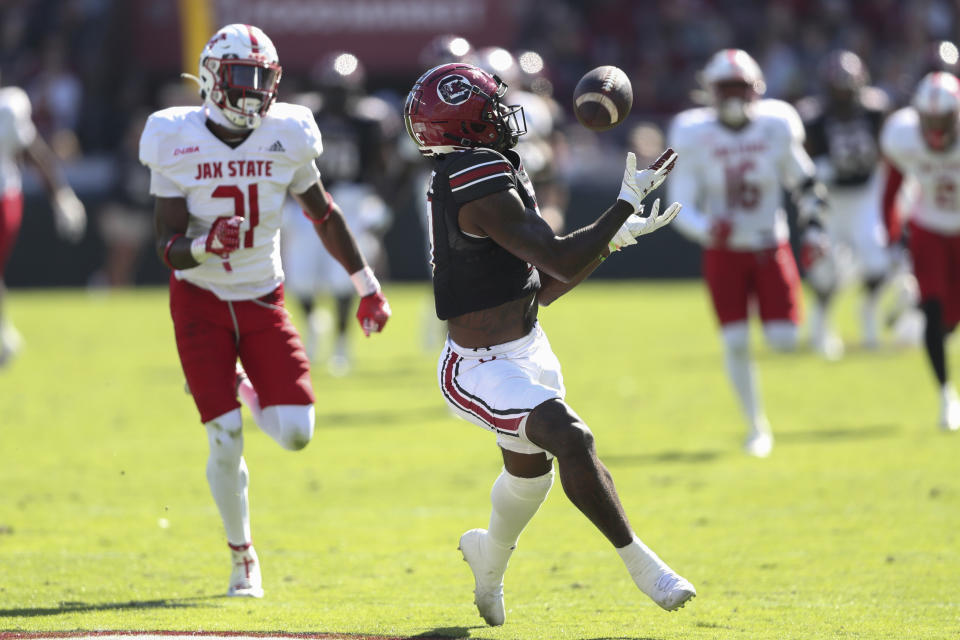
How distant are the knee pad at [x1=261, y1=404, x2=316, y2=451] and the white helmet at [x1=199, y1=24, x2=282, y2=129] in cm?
102

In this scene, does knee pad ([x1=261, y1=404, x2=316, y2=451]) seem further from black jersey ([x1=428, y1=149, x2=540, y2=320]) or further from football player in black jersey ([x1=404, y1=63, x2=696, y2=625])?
black jersey ([x1=428, y1=149, x2=540, y2=320])

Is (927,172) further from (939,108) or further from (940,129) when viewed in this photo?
(939,108)

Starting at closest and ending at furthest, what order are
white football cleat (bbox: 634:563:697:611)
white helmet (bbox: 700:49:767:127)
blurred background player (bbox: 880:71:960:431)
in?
white football cleat (bbox: 634:563:697:611) → white helmet (bbox: 700:49:767:127) → blurred background player (bbox: 880:71:960:431)

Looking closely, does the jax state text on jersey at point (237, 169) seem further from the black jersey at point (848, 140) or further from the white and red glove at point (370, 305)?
the black jersey at point (848, 140)

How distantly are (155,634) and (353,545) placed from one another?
1.77m

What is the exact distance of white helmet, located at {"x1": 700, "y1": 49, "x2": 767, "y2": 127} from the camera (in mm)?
8055

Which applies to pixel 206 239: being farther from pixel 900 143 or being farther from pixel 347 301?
pixel 347 301

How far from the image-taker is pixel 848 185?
12.8 meters

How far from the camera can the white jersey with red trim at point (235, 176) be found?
17.3 ft

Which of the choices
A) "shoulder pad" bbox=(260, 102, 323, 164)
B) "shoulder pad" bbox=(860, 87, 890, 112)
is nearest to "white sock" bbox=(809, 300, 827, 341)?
"shoulder pad" bbox=(860, 87, 890, 112)

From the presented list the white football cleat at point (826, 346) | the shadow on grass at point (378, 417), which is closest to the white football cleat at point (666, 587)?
the shadow on grass at point (378, 417)

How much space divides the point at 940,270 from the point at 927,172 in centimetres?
58

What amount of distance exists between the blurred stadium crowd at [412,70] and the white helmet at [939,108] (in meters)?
10.5

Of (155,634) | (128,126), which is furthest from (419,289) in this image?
(155,634)
